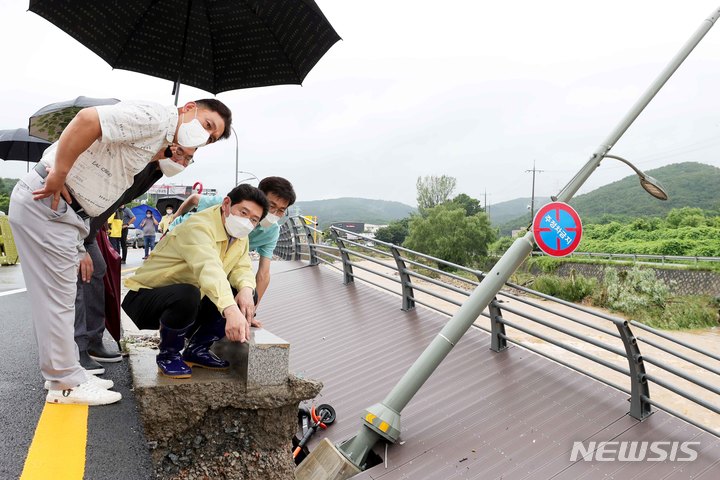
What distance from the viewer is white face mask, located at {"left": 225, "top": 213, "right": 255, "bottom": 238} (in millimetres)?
3074

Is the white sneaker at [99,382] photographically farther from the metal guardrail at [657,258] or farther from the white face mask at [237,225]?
the metal guardrail at [657,258]

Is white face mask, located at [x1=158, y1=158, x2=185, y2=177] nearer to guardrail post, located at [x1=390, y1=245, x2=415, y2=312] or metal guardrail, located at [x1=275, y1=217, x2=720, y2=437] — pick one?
metal guardrail, located at [x1=275, y1=217, x2=720, y2=437]

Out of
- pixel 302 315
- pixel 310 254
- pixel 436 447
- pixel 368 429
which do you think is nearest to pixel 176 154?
pixel 368 429

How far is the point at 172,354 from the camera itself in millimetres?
2967

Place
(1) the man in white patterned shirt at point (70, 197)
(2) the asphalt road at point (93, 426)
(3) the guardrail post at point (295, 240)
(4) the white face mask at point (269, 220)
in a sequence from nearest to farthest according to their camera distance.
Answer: (2) the asphalt road at point (93, 426), (1) the man in white patterned shirt at point (70, 197), (4) the white face mask at point (269, 220), (3) the guardrail post at point (295, 240)

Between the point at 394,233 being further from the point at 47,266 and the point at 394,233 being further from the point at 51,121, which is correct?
the point at 47,266

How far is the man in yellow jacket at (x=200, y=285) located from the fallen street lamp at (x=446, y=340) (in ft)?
6.92

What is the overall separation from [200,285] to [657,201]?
12788 centimetres

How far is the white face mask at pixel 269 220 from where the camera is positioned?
3.90m

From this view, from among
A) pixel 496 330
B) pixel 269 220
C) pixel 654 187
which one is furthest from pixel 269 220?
pixel 496 330

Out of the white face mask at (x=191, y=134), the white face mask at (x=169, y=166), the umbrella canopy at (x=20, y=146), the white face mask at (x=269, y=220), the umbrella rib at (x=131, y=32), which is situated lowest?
A: the white face mask at (x=269, y=220)

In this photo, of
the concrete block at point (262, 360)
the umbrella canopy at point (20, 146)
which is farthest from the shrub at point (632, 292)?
the concrete block at point (262, 360)

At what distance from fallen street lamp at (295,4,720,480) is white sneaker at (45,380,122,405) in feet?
8.41

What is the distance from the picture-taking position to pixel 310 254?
41.8 feet
